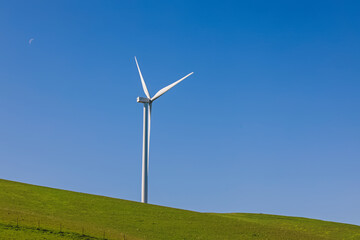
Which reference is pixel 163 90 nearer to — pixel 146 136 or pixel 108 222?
pixel 146 136

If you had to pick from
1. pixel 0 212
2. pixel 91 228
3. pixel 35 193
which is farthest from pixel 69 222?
pixel 35 193

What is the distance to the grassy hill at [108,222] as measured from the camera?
129 feet

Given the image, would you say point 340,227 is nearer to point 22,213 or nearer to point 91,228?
point 91,228

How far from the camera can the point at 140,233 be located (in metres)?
43.8

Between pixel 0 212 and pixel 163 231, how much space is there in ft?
51.3

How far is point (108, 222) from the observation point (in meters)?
47.2

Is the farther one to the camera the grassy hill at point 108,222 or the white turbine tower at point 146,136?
the white turbine tower at point 146,136

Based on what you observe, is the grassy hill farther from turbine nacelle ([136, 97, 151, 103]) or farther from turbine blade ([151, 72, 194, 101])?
turbine blade ([151, 72, 194, 101])

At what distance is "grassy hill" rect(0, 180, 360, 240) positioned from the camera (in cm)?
3922

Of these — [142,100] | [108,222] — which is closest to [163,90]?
[142,100]

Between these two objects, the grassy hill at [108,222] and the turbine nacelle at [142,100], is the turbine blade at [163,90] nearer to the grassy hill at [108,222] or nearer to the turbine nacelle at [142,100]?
the turbine nacelle at [142,100]

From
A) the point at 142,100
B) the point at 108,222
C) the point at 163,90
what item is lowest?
the point at 108,222

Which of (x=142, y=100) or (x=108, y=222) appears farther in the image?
(x=142, y=100)

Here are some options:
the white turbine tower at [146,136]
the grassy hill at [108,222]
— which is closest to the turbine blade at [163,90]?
the white turbine tower at [146,136]
